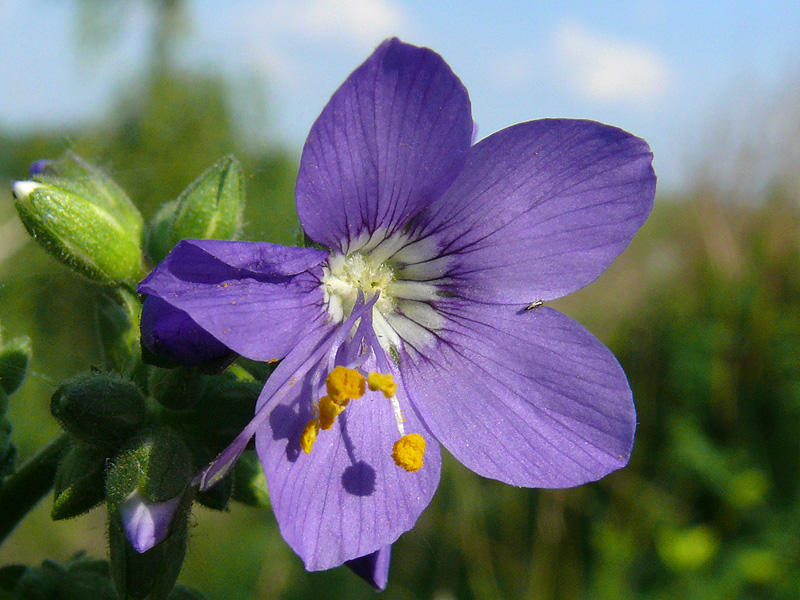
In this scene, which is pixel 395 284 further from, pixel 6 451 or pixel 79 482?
pixel 6 451

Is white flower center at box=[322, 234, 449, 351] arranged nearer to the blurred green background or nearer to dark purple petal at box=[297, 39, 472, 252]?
dark purple petal at box=[297, 39, 472, 252]

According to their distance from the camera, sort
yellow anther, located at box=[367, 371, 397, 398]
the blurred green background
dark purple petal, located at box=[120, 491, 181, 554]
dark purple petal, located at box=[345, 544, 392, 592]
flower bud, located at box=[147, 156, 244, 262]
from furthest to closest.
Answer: the blurred green background → flower bud, located at box=[147, 156, 244, 262] → dark purple petal, located at box=[345, 544, 392, 592] → yellow anther, located at box=[367, 371, 397, 398] → dark purple petal, located at box=[120, 491, 181, 554]

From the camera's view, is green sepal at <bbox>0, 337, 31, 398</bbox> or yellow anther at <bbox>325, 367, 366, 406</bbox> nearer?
yellow anther at <bbox>325, 367, 366, 406</bbox>

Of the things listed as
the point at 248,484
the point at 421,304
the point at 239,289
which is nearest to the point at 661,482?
the point at 421,304

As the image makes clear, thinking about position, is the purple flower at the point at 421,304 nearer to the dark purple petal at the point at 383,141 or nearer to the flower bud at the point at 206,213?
the dark purple petal at the point at 383,141

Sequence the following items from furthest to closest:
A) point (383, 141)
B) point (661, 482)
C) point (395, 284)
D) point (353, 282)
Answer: point (661, 482) < point (395, 284) < point (353, 282) < point (383, 141)

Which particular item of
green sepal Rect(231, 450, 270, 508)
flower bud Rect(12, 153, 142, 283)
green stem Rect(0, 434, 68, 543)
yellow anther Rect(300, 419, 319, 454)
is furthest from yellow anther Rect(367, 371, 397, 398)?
green stem Rect(0, 434, 68, 543)
